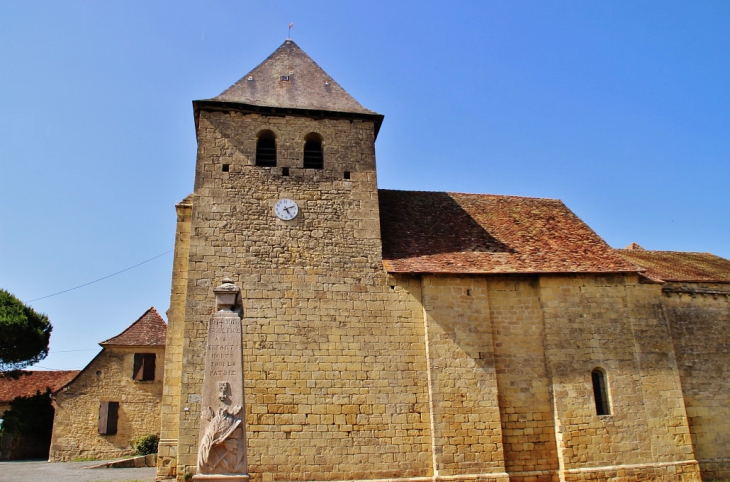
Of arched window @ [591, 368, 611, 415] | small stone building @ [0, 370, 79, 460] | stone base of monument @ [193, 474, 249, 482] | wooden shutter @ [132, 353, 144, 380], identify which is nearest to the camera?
stone base of monument @ [193, 474, 249, 482]

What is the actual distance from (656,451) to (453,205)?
7361mm

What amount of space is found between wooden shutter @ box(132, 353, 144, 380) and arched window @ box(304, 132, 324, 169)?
10.0 meters

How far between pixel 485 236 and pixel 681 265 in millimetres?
6435

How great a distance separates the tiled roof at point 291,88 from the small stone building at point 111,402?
982 centimetres

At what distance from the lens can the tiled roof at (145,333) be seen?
61.2 ft

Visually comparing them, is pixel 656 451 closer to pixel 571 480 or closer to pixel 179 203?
pixel 571 480

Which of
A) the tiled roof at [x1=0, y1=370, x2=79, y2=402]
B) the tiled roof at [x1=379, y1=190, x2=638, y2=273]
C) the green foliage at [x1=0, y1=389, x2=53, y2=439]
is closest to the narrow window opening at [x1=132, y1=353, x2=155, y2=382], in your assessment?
the tiled roof at [x1=0, y1=370, x2=79, y2=402]

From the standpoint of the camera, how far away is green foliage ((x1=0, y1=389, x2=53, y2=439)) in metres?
20.6

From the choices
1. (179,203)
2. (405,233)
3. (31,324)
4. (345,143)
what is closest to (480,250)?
(405,233)

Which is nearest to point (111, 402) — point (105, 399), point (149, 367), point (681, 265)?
point (105, 399)

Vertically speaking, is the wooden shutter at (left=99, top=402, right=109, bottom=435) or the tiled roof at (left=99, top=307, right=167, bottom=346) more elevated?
the tiled roof at (left=99, top=307, right=167, bottom=346)

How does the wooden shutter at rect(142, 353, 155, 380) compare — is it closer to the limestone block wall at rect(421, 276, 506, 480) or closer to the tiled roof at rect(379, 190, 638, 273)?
the tiled roof at rect(379, 190, 638, 273)

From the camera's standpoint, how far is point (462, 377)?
11172 mm

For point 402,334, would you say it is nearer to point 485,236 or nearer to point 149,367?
point 485,236
